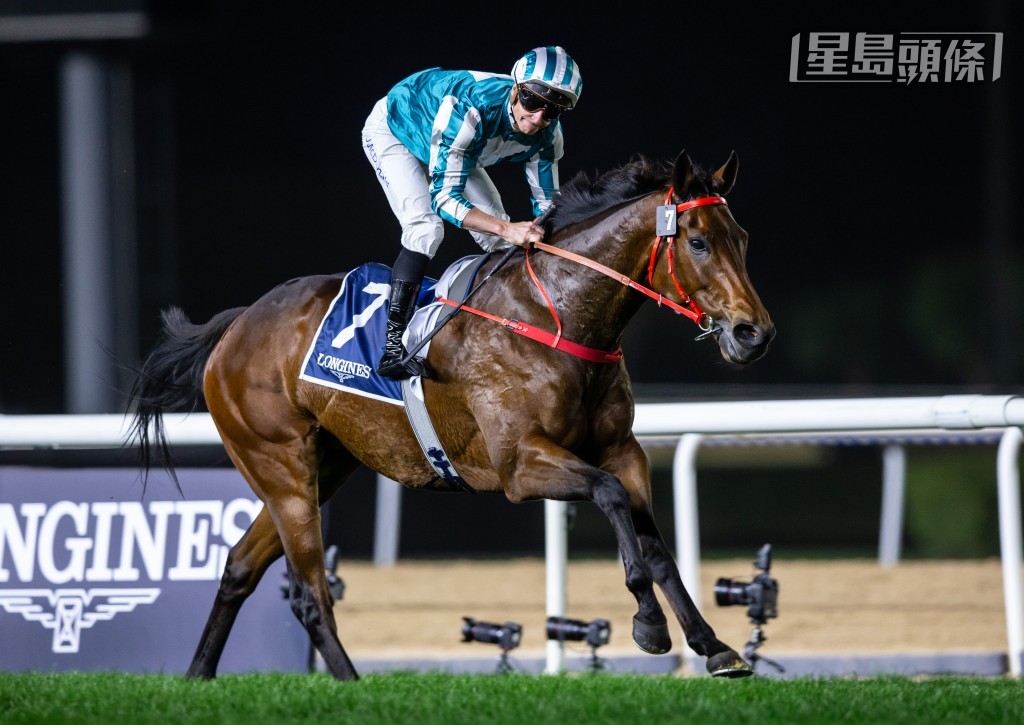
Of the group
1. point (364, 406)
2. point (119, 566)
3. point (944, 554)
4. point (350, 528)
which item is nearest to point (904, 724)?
point (364, 406)

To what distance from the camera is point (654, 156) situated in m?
10.1

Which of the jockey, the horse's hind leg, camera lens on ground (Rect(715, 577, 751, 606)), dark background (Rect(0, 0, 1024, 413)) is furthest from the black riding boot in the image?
dark background (Rect(0, 0, 1024, 413))

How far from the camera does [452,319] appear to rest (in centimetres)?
396

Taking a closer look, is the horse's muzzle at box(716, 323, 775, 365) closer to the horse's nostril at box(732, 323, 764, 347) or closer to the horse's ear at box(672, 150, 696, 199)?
the horse's nostril at box(732, 323, 764, 347)

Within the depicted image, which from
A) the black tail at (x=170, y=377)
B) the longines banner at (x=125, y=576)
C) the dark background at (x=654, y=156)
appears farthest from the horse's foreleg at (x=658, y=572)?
the dark background at (x=654, y=156)

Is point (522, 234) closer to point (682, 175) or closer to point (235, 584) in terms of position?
point (682, 175)

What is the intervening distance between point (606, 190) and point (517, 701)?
1.49m

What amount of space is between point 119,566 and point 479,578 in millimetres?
3821

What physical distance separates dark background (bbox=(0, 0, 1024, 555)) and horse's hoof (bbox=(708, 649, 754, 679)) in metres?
6.51

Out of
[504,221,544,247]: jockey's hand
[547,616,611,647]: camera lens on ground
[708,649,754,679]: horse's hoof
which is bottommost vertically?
[547,616,611,647]: camera lens on ground

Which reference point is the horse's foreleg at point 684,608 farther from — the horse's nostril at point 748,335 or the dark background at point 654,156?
the dark background at point 654,156

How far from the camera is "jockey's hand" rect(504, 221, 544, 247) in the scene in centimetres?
388

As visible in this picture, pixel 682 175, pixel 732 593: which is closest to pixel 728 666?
pixel 732 593

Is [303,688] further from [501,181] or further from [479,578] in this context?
[501,181]
